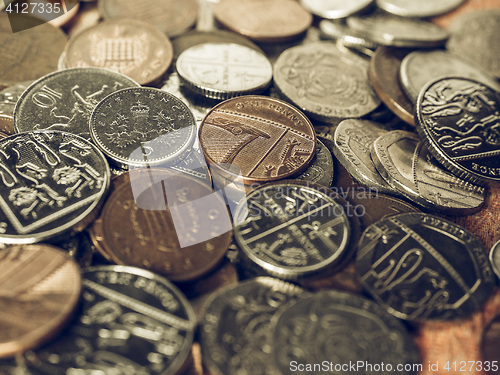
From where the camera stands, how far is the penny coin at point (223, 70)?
3139 mm

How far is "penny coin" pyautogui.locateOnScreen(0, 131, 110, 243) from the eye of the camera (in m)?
2.36

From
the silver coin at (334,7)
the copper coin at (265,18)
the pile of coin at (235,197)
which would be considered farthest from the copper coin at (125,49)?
the silver coin at (334,7)

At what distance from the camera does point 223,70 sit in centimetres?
335

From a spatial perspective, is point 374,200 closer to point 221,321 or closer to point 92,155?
point 221,321

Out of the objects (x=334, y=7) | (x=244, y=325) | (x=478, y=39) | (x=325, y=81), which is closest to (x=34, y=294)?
(x=244, y=325)

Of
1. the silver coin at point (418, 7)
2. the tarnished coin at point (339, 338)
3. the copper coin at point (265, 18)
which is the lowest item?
the tarnished coin at point (339, 338)

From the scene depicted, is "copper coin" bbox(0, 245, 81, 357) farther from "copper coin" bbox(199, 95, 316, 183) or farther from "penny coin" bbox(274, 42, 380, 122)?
"penny coin" bbox(274, 42, 380, 122)

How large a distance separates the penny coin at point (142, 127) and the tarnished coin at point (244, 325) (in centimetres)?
102

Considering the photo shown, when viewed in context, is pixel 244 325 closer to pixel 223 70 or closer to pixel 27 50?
pixel 223 70

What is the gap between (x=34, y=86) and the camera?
296cm

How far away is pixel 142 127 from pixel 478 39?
3.62 metres

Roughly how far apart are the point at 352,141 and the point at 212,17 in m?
A: 2.17

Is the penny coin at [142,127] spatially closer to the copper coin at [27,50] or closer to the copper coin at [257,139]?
the copper coin at [257,139]

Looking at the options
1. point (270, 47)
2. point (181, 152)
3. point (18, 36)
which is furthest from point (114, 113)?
point (270, 47)
